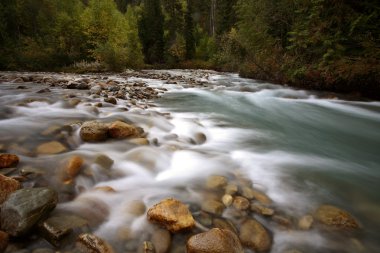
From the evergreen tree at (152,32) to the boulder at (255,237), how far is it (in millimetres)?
36904

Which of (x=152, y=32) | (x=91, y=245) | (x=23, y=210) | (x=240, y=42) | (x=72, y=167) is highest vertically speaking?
(x=152, y=32)

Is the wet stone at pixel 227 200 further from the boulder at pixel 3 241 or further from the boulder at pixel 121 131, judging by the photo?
the boulder at pixel 121 131

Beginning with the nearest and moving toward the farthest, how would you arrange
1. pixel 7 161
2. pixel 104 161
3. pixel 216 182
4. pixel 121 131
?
1. pixel 7 161
2. pixel 216 182
3. pixel 104 161
4. pixel 121 131

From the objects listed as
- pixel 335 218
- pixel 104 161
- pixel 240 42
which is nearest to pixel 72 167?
pixel 104 161

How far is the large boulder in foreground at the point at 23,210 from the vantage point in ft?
6.35

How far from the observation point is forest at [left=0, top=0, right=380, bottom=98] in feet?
30.2

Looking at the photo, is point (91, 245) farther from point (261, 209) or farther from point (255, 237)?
point (261, 209)

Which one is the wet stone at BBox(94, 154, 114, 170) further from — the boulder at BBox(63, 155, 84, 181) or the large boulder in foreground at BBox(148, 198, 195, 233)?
the large boulder in foreground at BBox(148, 198, 195, 233)

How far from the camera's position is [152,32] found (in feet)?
127

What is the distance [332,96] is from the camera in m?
9.88

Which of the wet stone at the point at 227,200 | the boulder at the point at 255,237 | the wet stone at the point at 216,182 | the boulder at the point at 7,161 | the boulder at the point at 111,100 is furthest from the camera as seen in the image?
the boulder at the point at 111,100

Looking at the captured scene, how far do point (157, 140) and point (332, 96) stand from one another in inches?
337

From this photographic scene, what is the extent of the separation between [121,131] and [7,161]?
172 cm

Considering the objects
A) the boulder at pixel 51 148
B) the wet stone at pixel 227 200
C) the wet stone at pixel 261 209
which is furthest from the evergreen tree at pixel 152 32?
the wet stone at pixel 261 209
